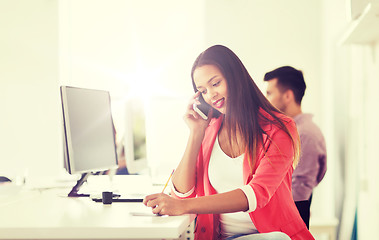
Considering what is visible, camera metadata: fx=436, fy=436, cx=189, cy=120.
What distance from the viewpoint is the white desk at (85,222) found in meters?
1.14

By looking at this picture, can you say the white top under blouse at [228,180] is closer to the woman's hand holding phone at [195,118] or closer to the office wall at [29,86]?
the woman's hand holding phone at [195,118]

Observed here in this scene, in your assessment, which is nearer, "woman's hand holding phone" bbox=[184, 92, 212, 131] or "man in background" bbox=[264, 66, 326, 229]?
"woman's hand holding phone" bbox=[184, 92, 212, 131]

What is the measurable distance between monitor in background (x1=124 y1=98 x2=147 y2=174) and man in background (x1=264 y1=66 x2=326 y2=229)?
936 mm

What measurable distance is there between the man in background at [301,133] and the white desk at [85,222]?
1.40 metres

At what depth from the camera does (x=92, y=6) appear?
4.82 meters

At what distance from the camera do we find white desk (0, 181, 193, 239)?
1.14 metres

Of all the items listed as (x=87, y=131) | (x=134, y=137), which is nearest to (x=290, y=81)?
(x=134, y=137)

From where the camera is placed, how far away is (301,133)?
2.84m

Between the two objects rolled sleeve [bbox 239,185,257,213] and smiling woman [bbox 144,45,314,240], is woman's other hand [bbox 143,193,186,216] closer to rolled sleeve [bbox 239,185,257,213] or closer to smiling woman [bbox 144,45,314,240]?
smiling woman [bbox 144,45,314,240]

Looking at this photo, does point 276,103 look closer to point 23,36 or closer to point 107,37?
point 107,37

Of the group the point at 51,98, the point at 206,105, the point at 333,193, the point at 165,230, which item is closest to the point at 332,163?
the point at 333,193

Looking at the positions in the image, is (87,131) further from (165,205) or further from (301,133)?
(301,133)

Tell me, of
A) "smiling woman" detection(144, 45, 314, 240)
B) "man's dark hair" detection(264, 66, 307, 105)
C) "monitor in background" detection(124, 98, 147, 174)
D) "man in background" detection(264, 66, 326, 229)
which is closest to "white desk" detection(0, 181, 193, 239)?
"smiling woman" detection(144, 45, 314, 240)

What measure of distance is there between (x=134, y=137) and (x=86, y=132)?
0.47 m
